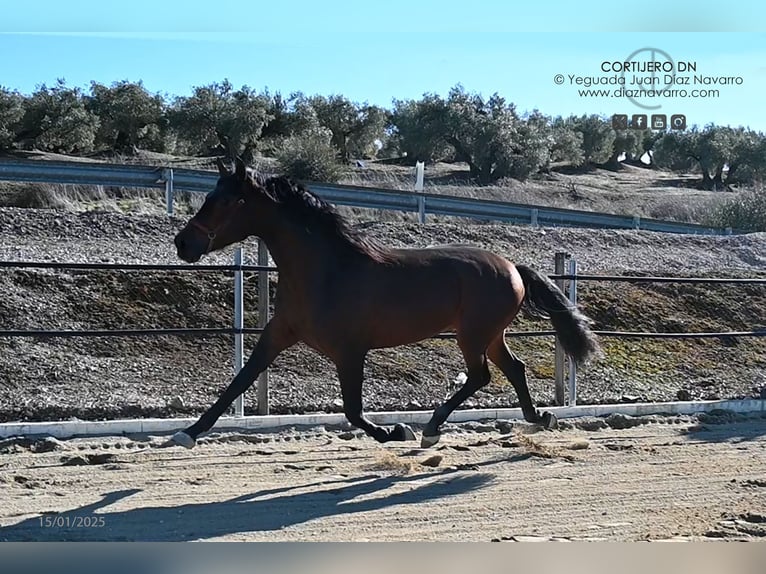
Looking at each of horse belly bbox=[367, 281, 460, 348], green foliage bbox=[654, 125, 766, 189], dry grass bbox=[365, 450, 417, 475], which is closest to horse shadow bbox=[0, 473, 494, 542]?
dry grass bbox=[365, 450, 417, 475]

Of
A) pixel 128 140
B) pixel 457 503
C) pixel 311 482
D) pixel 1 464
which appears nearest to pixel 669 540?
pixel 457 503

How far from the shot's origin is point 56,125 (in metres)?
21.9

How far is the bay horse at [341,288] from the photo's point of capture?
5.91 metres

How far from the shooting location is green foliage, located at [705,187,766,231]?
54.0 feet

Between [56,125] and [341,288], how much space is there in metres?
18.0

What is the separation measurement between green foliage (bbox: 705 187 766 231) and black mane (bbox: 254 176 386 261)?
39.6ft

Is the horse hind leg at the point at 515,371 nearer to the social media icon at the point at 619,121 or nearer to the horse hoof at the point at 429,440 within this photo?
the horse hoof at the point at 429,440

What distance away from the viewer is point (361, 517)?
4766mm

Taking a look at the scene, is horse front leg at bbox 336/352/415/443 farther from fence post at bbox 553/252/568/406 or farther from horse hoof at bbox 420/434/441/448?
fence post at bbox 553/252/568/406

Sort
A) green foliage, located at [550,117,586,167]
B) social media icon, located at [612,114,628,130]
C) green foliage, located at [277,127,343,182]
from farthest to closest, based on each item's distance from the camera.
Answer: green foliage, located at [550,117,586,167], green foliage, located at [277,127,343,182], social media icon, located at [612,114,628,130]

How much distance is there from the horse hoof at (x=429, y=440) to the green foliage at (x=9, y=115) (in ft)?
54.6

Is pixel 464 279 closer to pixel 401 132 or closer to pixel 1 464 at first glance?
pixel 1 464

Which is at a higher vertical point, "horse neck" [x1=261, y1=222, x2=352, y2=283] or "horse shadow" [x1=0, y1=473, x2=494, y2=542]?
"horse neck" [x1=261, y1=222, x2=352, y2=283]

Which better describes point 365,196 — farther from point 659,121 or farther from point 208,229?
point 208,229
